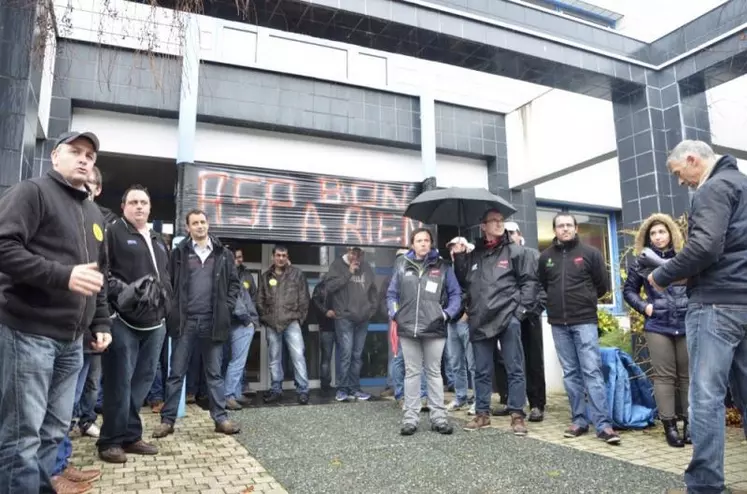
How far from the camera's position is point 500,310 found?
5.00 metres

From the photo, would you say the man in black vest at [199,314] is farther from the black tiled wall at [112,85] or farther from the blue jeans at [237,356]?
the black tiled wall at [112,85]

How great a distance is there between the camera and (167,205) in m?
11.0

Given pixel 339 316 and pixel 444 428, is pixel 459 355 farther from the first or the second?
pixel 339 316

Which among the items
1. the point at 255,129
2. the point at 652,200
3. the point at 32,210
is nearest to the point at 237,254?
the point at 255,129

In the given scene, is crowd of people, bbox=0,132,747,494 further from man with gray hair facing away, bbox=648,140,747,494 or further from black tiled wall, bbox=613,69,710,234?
black tiled wall, bbox=613,69,710,234

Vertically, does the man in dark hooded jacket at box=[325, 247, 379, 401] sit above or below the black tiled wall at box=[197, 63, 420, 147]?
below

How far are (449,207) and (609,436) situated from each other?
275 cm

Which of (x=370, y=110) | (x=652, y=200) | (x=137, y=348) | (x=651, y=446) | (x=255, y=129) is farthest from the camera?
(x=370, y=110)

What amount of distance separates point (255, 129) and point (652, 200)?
17.3ft

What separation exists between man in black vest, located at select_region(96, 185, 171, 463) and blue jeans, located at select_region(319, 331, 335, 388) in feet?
11.9

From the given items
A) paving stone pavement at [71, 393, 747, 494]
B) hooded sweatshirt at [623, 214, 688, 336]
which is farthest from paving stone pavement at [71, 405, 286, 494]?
hooded sweatshirt at [623, 214, 688, 336]

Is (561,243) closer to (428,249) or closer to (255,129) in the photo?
(428,249)

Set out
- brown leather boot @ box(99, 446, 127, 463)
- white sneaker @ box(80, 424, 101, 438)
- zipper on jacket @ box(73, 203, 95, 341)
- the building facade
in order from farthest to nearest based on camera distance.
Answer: the building facade < white sneaker @ box(80, 424, 101, 438) < brown leather boot @ box(99, 446, 127, 463) < zipper on jacket @ box(73, 203, 95, 341)

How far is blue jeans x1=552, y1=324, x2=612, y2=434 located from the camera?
4609 millimetres
